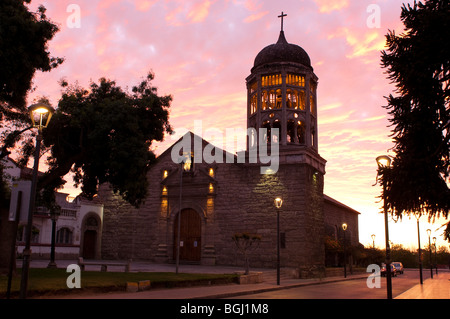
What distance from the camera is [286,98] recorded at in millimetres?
36500

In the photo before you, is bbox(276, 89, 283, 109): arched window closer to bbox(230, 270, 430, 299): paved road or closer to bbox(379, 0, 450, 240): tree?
bbox(230, 270, 430, 299): paved road

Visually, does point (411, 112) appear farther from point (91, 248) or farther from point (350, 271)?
point (91, 248)

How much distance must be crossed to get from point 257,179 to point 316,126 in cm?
770

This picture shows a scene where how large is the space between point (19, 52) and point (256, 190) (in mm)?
23008

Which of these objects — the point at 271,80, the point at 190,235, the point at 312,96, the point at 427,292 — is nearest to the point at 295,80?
the point at 271,80

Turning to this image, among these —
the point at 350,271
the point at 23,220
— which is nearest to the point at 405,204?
the point at 23,220

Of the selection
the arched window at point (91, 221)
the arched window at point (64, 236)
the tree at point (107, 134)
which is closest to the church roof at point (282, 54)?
the tree at point (107, 134)

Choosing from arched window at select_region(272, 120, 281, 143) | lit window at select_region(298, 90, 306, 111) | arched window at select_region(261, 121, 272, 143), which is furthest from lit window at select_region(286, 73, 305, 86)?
arched window at select_region(261, 121, 272, 143)

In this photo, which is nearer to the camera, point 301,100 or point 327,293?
point 327,293

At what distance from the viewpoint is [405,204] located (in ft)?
44.7

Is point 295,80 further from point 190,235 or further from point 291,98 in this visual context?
point 190,235

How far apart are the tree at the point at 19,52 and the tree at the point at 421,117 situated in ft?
43.6

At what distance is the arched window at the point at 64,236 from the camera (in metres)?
38.4

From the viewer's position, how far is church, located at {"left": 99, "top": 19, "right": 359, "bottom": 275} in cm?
3394
